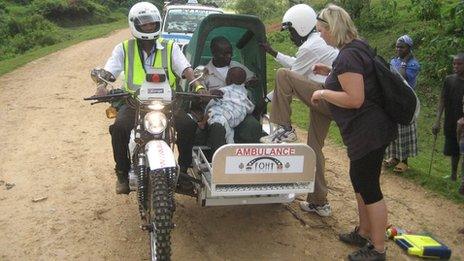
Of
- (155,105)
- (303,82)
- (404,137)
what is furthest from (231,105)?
(404,137)

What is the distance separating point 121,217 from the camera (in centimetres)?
501

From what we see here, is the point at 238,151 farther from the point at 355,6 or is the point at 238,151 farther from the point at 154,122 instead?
the point at 355,6

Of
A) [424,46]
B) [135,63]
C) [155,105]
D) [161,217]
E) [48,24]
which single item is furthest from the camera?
[48,24]

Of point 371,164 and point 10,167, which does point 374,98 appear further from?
point 10,167

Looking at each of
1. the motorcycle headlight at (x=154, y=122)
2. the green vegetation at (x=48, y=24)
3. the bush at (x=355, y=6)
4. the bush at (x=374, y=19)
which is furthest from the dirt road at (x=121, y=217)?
the bush at (x=355, y=6)

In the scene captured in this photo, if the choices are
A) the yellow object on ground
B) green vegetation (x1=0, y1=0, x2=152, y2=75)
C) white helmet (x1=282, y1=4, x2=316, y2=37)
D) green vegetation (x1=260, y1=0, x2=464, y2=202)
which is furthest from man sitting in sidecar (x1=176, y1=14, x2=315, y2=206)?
green vegetation (x1=0, y1=0, x2=152, y2=75)

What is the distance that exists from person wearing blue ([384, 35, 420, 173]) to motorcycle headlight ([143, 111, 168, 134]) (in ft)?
11.6

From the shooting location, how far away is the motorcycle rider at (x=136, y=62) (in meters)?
4.48

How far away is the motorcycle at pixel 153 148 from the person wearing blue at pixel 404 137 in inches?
135

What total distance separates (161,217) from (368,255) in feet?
6.03

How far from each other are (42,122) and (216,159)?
5.76 metres

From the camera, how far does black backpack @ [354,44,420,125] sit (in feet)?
12.5

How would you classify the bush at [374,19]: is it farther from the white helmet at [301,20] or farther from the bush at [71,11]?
the bush at [71,11]

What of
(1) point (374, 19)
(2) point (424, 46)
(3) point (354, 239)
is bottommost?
(3) point (354, 239)
